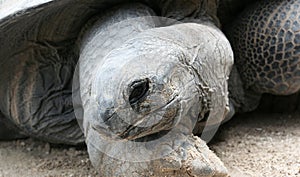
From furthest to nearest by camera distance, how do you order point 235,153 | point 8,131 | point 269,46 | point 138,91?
point 8,131, point 269,46, point 235,153, point 138,91

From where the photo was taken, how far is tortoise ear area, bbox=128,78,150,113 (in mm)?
1294

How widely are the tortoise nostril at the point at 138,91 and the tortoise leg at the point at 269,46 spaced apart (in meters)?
0.92

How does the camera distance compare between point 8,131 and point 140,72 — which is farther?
point 8,131

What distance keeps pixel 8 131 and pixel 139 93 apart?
108cm

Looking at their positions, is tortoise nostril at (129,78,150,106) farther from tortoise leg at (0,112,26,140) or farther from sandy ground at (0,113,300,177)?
tortoise leg at (0,112,26,140)

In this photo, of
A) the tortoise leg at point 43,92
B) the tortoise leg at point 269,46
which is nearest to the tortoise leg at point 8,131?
the tortoise leg at point 43,92

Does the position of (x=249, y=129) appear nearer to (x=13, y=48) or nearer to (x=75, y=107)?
(x=75, y=107)

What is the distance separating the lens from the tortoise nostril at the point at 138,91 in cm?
129

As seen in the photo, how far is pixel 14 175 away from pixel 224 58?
2.72ft

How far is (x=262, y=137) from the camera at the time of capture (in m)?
2.15

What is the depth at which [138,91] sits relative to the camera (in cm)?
130

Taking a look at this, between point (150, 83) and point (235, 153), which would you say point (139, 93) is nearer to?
point (150, 83)

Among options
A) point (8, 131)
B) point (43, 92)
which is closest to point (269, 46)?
point (43, 92)

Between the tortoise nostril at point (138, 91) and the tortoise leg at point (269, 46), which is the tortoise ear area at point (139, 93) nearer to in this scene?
the tortoise nostril at point (138, 91)
